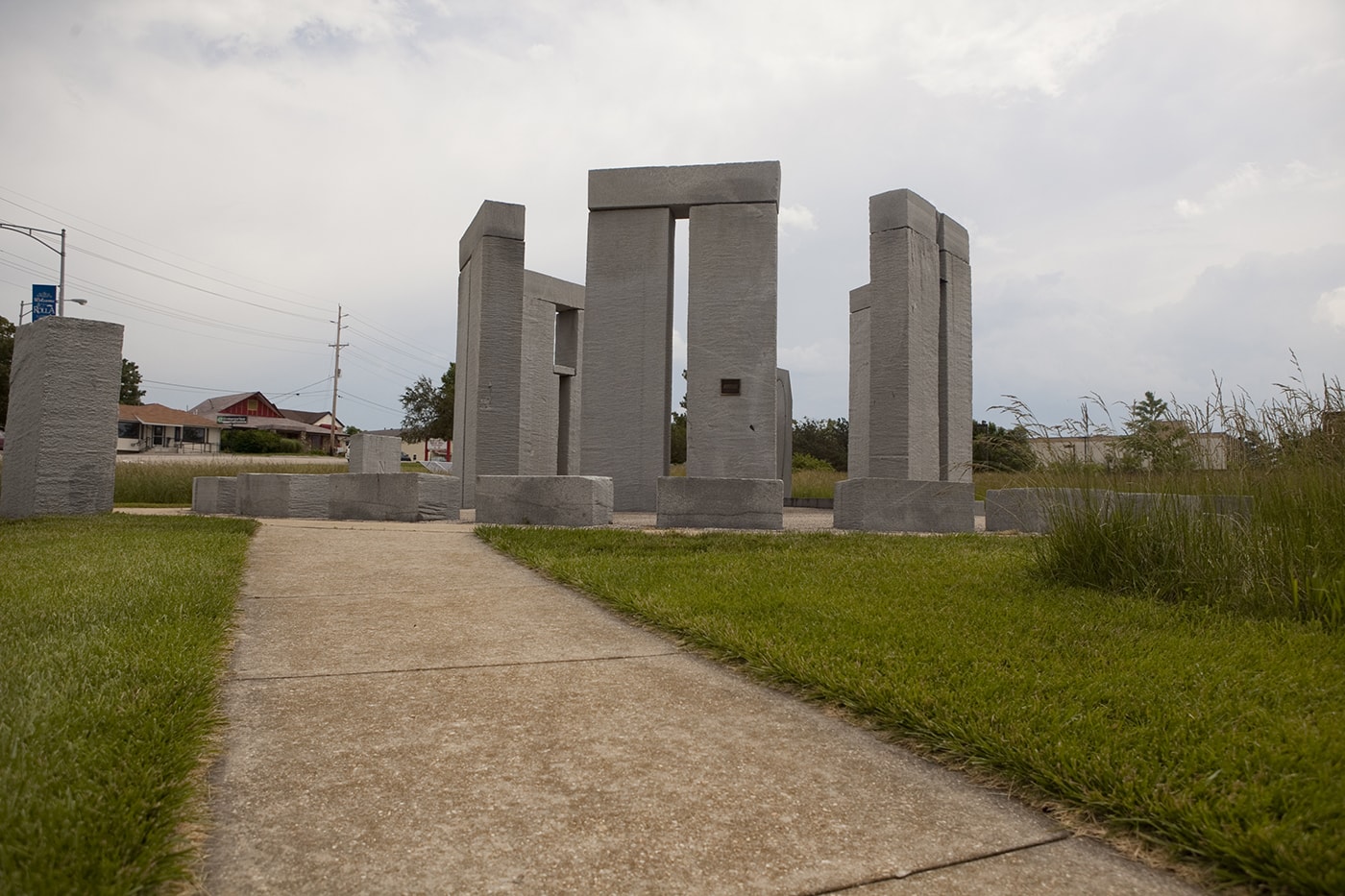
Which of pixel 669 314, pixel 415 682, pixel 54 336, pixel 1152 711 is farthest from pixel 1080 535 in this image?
pixel 54 336

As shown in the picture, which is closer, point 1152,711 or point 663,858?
point 663,858

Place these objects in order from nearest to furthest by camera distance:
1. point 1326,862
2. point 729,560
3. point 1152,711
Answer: point 1326,862
point 1152,711
point 729,560

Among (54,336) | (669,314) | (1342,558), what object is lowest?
(1342,558)

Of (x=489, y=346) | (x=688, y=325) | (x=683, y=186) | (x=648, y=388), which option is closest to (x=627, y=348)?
(x=648, y=388)

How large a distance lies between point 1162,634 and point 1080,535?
1559 millimetres

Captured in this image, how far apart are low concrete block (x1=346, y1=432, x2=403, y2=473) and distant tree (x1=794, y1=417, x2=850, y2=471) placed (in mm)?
25153

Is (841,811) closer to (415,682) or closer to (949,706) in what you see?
(949,706)

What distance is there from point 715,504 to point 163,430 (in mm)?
58341

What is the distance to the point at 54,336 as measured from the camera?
10.1m

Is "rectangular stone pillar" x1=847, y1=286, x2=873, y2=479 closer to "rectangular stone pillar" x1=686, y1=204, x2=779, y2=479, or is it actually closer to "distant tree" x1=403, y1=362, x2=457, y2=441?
"rectangular stone pillar" x1=686, y1=204, x2=779, y2=479

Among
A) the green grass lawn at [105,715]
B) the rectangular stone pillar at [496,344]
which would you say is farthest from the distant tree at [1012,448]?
the rectangular stone pillar at [496,344]

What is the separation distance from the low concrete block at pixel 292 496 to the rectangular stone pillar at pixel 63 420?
1.71 m

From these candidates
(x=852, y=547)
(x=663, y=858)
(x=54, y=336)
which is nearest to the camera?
(x=663, y=858)

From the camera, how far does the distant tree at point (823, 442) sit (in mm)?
38344
